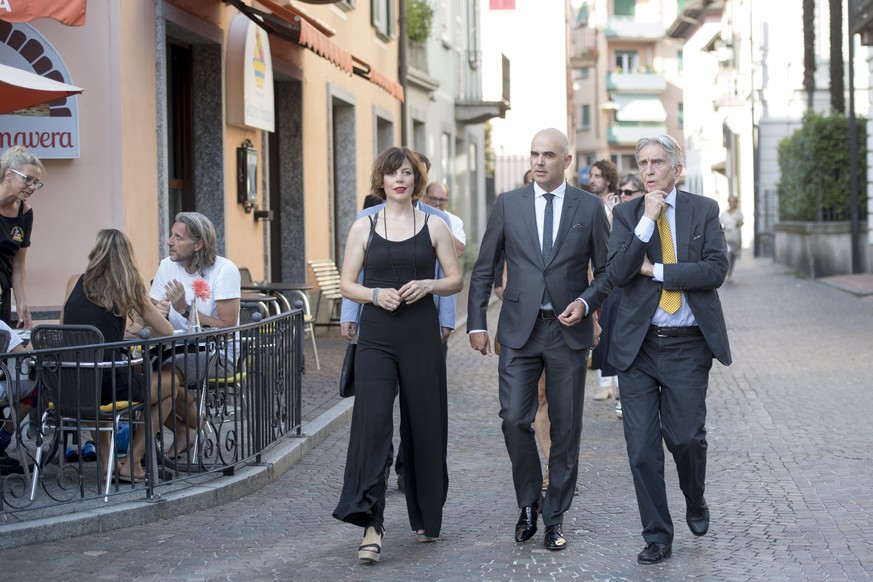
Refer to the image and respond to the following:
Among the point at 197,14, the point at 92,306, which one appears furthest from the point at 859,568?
the point at 197,14

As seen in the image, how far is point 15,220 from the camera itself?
8.46 meters

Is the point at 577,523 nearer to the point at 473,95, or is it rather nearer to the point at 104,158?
the point at 104,158

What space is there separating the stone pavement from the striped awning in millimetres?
65951

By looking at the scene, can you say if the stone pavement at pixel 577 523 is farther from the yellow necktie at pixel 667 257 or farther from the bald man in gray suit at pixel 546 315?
the yellow necktie at pixel 667 257

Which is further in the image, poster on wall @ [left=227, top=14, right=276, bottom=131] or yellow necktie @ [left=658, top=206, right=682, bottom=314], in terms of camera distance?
poster on wall @ [left=227, top=14, right=276, bottom=131]

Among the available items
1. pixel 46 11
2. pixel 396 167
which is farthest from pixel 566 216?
pixel 46 11

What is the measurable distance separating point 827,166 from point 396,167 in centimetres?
→ 2434

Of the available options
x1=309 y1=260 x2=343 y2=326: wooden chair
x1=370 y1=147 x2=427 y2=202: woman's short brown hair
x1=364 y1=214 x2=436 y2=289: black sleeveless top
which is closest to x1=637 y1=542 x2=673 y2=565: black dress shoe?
x1=364 y1=214 x2=436 y2=289: black sleeveless top

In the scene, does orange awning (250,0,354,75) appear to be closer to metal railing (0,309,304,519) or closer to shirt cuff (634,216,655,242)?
metal railing (0,309,304,519)

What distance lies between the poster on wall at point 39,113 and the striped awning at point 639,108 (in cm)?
6720

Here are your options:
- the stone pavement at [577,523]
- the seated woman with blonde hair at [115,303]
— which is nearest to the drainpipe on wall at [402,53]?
the stone pavement at [577,523]

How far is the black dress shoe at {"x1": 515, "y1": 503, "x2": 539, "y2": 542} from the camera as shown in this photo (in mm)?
A: 6539

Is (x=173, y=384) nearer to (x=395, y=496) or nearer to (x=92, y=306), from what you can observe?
(x=92, y=306)

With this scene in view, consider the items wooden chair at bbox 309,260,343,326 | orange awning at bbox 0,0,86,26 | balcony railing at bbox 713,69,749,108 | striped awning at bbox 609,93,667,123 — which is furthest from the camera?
striped awning at bbox 609,93,667,123
